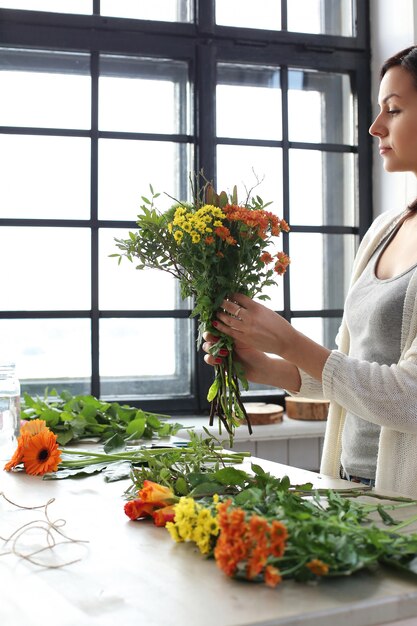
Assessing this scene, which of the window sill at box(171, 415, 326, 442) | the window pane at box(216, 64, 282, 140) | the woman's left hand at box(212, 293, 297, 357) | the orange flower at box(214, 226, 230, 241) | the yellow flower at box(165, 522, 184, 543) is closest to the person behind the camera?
the yellow flower at box(165, 522, 184, 543)

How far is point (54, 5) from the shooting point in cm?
318

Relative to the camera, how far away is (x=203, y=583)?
100cm

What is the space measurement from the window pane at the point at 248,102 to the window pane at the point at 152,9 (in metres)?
0.26

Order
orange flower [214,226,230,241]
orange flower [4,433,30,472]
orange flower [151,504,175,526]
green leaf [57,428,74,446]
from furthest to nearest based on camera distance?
1. green leaf [57,428,74,446]
2. orange flower [4,433,30,472]
3. orange flower [214,226,230,241]
4. orange flower [151,504,175,526]

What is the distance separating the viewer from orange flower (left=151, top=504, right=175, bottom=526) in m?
1.27

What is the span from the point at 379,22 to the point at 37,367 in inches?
78.3

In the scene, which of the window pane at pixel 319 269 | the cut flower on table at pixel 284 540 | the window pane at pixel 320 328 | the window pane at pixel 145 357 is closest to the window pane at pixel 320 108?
the window pane at pixel 319 269

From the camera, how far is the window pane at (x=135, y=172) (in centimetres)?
323

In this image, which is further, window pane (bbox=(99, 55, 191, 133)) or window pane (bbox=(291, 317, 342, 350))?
window pane (bbox=(291, 317, 342, 350))

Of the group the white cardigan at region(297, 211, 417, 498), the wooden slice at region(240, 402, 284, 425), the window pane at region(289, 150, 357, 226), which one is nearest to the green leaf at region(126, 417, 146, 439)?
the white cardigan at region(297, 211, 417, 498)

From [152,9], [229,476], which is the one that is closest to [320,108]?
[152,9]

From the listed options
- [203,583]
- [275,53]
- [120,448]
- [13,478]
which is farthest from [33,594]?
[275,53]

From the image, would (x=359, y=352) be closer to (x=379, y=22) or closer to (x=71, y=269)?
(x=71, y=269)

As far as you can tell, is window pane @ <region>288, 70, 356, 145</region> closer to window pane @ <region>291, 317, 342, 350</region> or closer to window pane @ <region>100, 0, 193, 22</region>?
window pane @ <region>100, 0, 193, 22</region>
